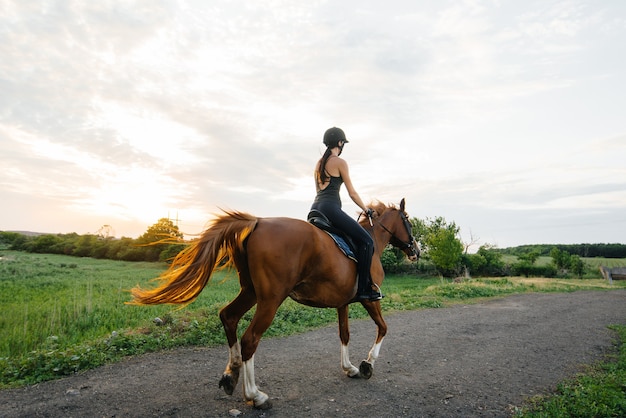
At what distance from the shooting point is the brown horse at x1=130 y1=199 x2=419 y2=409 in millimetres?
4340

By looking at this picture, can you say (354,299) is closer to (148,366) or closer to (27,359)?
(148,366)

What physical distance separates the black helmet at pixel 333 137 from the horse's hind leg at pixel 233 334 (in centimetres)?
244

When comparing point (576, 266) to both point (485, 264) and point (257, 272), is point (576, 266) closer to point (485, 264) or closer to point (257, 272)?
point (485, 264)

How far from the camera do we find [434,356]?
23.3 feet

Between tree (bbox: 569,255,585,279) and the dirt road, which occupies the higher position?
tree (bbox: 569,255,585,279)

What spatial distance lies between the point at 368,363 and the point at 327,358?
1322 millimetres

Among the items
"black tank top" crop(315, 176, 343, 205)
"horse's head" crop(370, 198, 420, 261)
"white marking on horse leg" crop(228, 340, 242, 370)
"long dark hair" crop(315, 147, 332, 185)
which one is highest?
"long dark hair" crop(315, 147, 332, 185)

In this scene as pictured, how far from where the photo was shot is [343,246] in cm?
521

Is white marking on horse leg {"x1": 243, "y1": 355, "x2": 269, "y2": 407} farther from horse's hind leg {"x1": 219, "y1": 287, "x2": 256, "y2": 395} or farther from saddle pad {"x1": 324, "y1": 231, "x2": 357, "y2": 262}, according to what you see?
saddle pad {"x1": 324, "y1": 231, "x2": 357, "y2": 262}

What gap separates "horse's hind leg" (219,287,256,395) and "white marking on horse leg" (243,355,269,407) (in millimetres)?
329

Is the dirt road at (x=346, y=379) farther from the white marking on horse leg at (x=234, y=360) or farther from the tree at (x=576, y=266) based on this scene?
the tree at (x=576, y=266)

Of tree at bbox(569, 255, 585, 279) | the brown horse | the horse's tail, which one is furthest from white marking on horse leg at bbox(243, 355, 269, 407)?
tree at bbox(569, 255, 585, 279)

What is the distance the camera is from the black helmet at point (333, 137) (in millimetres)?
5598

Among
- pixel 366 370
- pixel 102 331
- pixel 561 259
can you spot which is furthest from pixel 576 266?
pixel 102 331
